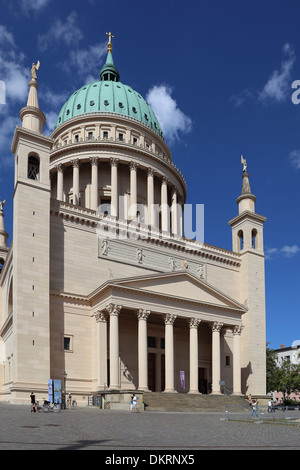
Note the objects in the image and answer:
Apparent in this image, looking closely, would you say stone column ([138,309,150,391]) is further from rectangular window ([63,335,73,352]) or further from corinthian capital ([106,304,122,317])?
rectangular window ([63,335,73,352])

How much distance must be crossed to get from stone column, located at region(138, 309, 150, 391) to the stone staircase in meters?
1.70

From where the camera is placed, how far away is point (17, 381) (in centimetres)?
3878

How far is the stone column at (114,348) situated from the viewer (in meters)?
41.5

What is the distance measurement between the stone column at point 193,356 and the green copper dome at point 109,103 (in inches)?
1485

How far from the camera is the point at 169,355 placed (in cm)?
4566

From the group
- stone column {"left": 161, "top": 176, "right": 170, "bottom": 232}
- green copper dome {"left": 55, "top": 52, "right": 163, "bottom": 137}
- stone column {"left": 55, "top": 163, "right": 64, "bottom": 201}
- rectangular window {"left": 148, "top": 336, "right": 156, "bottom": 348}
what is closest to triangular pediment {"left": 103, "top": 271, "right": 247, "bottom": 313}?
rectangular window {"left": 148, "top": 336, "right": 156, "bottom": 348}

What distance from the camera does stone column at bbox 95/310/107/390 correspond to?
42562 millimetres

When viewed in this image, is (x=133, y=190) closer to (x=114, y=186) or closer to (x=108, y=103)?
(x=114, y=186)

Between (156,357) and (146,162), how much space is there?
3049 centimetres

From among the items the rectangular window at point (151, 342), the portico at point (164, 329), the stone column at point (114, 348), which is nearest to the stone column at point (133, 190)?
the portico at point (164, 329)

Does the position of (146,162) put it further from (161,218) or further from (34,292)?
(34,292)

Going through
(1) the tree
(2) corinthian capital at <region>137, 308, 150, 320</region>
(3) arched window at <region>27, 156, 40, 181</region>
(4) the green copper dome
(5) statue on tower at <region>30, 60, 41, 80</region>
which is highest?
(4) the green copper dome

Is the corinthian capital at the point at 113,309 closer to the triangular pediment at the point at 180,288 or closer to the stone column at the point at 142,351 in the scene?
the triangular pediment at the point at 180,288
